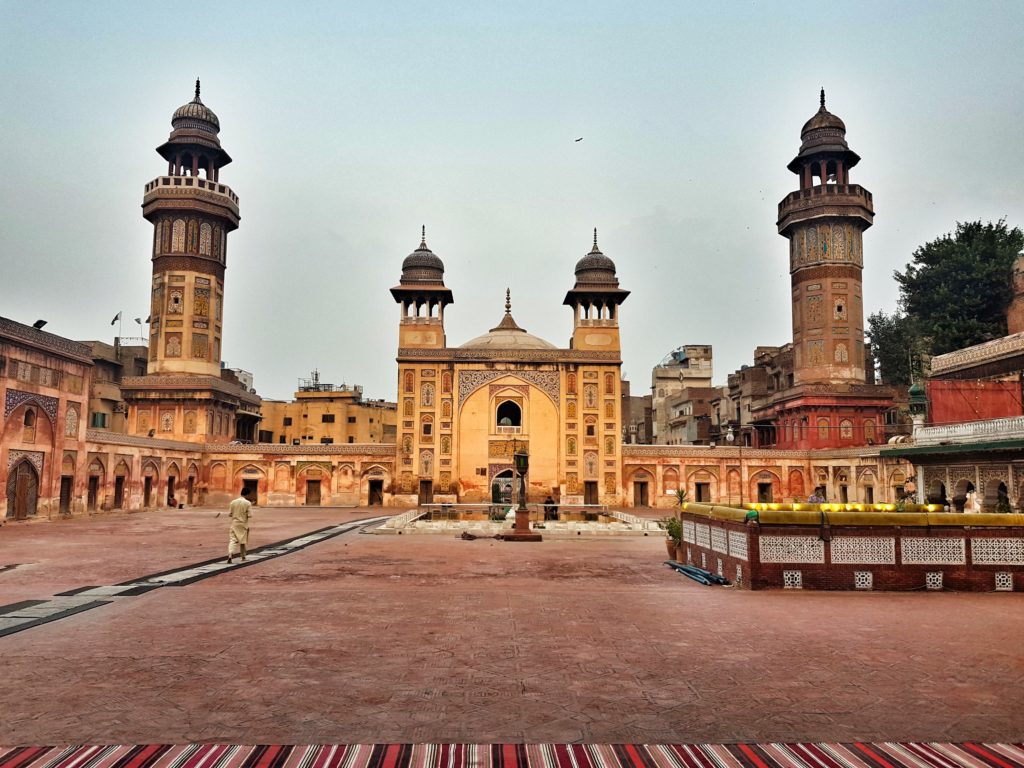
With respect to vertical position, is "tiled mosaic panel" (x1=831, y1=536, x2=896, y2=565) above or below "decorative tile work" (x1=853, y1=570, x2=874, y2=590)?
above

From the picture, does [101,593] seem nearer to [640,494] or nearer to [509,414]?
[509,414]

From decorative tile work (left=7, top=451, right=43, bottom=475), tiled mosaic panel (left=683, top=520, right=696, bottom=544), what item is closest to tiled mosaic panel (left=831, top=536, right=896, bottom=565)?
tiled mosaic panel (left=683, top=520, right=696, bottom=544)

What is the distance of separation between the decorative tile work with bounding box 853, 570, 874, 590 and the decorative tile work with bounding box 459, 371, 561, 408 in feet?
97.6

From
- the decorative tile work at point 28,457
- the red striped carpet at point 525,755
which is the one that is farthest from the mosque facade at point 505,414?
the red striped carpet at point 525,755

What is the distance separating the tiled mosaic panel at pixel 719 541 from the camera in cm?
1218

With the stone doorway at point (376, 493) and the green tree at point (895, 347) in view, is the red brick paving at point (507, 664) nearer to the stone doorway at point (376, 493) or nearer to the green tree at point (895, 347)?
the stone doorway at point (376, 493)

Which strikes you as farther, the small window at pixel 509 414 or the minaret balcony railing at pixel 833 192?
the minaret balcony railing at pixel 833 192

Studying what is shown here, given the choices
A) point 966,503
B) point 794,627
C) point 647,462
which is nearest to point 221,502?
point 647,462

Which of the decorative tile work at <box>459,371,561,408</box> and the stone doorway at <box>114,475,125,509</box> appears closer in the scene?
the stone doorway at <box>114,475,125,509</box>

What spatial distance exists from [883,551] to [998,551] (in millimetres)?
1648

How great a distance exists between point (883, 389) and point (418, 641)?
41213mm

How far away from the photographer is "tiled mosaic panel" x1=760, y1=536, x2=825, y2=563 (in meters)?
11.1

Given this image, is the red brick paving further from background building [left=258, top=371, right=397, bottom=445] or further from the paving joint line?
background building [left=258, top=371, right=397, bottom=445]

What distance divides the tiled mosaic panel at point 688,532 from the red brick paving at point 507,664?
214cm
